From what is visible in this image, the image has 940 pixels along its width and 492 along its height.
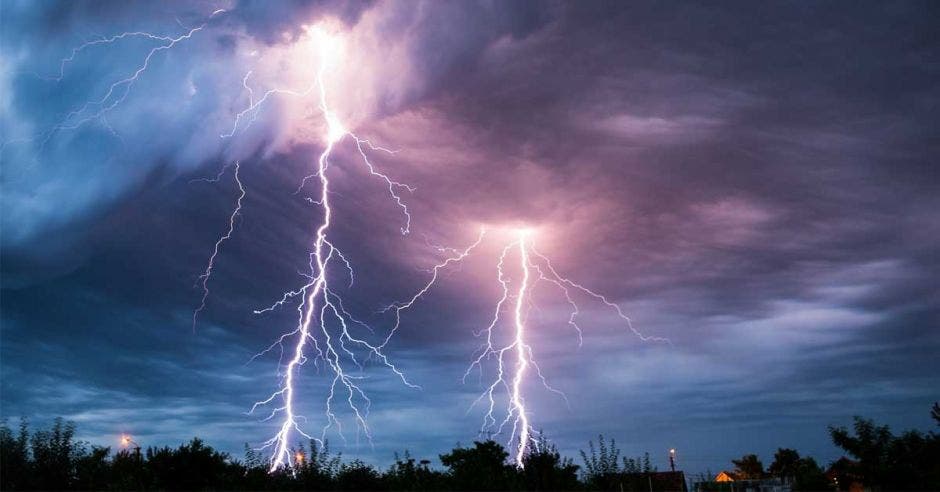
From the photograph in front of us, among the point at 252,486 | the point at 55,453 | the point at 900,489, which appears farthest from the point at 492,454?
the point at 900,489

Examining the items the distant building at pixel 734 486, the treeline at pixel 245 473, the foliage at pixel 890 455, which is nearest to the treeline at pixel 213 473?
the treeline at pixel 245 473

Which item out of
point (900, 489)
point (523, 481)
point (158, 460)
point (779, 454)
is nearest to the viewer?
point (523, 481)

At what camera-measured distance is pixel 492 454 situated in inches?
632

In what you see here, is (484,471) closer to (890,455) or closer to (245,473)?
(245,473)

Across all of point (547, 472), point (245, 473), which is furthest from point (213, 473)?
point (547, 472)

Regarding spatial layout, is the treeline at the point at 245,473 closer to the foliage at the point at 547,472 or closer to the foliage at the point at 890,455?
the foliage at the point at 547,472

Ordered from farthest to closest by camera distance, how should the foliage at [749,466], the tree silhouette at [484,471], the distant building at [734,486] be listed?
the foliage at [749,466] → the distant building at [734,486] → the tree silhouette at [484,471]

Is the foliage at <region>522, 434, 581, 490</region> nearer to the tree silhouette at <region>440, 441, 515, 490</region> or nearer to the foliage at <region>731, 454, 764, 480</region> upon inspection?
the tree silhouette at <region>440, 441, 515, 490</region>

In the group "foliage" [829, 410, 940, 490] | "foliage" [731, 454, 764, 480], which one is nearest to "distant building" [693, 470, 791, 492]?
"foliage" [829, 410, 940, 490]

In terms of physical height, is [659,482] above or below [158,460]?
below

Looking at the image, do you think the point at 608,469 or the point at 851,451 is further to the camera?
the point at 851,451

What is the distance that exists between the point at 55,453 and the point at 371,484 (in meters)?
6.07

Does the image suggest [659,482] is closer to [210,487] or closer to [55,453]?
[210,487]

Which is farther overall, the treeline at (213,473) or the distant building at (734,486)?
the distant building at (734,486)
